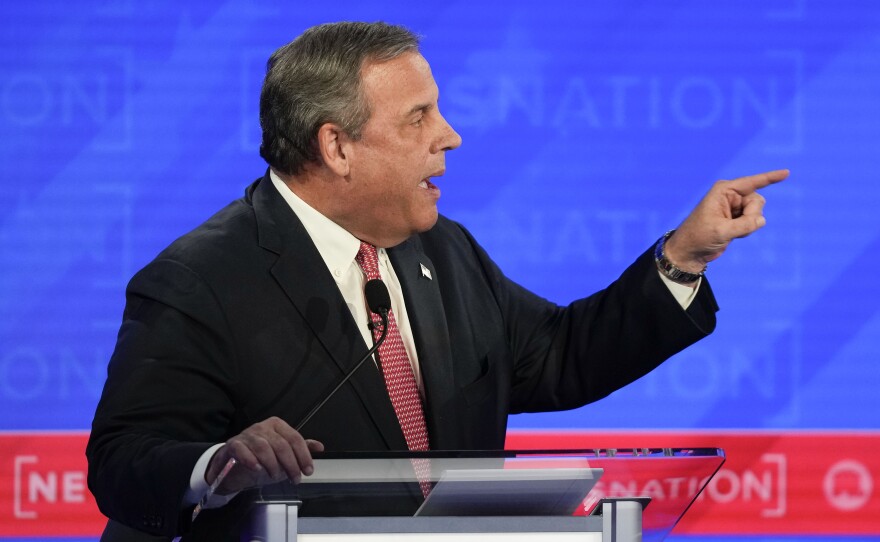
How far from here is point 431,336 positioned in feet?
7.04

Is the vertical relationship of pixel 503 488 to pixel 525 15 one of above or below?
below

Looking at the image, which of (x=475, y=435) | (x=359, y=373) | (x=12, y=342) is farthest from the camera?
(x=12, y=342)

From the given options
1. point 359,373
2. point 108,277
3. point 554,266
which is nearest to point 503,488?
point 359,373

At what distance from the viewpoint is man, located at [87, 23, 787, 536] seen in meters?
1.90

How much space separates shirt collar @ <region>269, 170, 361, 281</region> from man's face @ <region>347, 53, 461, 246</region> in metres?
0.05

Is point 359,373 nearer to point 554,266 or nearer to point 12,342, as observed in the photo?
point 554,266

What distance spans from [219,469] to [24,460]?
2.12 m

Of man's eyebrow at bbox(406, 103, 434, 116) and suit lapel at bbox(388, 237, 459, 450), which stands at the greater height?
man's eyebrow at bbox(406, 103, 434, 116)

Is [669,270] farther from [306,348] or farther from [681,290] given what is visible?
[306,348]

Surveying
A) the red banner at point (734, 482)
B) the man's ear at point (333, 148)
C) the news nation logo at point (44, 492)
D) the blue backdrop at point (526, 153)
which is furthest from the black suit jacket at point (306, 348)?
the news nation logo at point (44, 492)

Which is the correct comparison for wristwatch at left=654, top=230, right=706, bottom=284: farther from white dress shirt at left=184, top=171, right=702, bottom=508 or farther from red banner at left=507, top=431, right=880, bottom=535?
red banner at left=507, top=431, right=880, bottom=535

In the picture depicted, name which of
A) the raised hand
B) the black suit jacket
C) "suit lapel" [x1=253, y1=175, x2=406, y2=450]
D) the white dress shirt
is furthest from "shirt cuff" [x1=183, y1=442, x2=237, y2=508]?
the raised hand

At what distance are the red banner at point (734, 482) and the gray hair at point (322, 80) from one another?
4.77 feet

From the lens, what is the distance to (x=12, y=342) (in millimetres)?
3314
